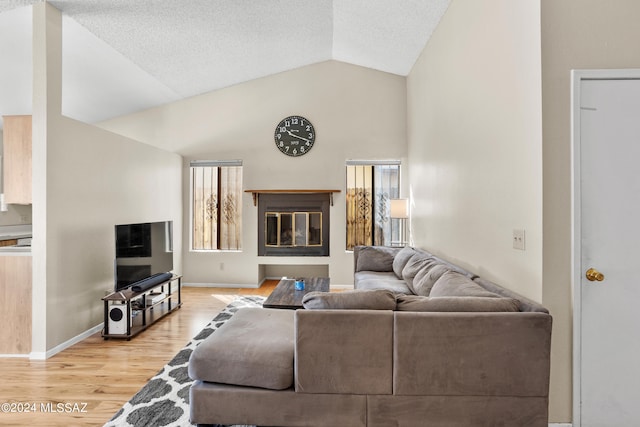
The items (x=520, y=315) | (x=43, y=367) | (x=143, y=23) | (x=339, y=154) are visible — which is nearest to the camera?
(x=520, y=315)

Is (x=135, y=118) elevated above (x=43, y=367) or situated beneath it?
elevated above

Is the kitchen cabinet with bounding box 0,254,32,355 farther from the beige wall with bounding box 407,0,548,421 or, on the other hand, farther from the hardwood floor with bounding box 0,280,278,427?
the beige wall with bounding box 407,0,548,421

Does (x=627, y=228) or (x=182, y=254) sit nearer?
(x=627, y=228)

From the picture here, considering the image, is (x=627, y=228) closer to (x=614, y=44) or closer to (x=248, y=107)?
(x=614, y=44)

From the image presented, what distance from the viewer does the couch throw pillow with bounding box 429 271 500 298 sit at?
2.16 metres

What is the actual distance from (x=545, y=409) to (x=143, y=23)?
4.50m

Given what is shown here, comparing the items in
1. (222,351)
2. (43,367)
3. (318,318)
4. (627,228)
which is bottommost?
(43,367)

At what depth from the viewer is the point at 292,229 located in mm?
5812

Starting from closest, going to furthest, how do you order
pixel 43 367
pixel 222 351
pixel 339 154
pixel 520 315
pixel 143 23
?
pixel 520 315
pixel 222 351
pixel 43 367
pixel 143 23
pixel 339 154

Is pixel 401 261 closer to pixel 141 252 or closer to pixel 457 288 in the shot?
pixel 457 288

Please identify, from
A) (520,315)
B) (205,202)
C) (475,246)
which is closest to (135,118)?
(205,202)

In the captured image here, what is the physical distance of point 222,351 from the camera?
196 centimetres

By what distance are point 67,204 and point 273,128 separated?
3208 millimetres

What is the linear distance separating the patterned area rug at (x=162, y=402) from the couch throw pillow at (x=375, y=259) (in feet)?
8.05
